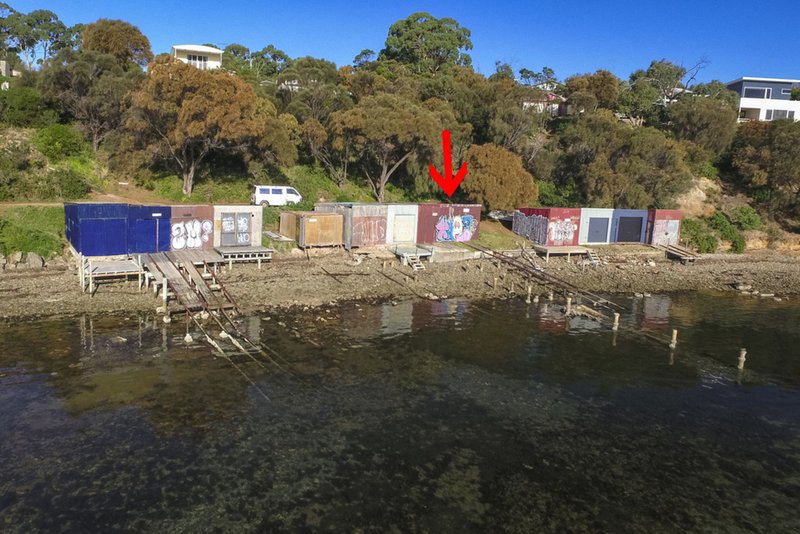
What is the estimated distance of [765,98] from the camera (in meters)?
86.4

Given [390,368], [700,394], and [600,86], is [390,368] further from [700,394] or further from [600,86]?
[600,86]

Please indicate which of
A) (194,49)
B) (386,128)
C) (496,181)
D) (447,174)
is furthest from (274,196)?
(194,49)

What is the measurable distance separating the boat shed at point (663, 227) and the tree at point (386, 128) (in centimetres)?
1998

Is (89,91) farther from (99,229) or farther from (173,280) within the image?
(173,280)

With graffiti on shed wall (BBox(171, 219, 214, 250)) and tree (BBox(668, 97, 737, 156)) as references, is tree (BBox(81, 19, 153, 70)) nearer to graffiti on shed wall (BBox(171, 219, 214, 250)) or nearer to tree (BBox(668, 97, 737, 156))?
graffiti on shed wall (BBox(171, 219, 214, 250))

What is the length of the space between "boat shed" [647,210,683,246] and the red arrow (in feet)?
54.2

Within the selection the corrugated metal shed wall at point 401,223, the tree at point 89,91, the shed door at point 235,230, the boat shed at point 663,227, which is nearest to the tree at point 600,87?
the boat shed at point 663,227

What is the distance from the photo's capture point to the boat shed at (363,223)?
122 feet

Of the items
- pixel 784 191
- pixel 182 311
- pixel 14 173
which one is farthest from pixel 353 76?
pixel 784 191

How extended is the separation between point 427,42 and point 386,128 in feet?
151

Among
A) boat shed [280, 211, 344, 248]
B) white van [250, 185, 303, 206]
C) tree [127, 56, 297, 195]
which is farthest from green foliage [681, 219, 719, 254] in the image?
tree [127, 56, 297, 195]

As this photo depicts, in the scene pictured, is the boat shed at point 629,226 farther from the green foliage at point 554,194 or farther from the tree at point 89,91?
the tree at point 89,91

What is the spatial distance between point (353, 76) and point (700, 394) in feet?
164

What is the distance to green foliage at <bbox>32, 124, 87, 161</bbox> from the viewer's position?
43250 mm
